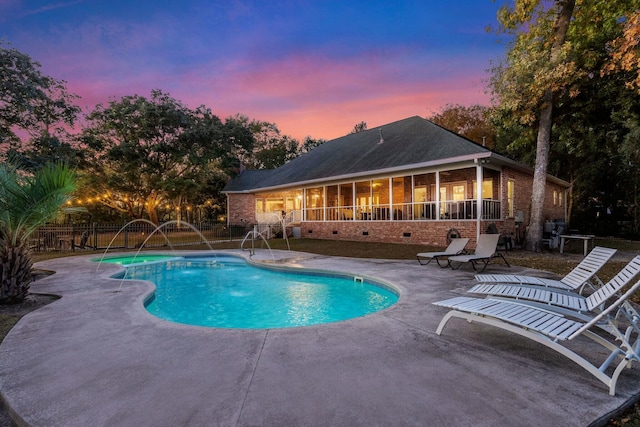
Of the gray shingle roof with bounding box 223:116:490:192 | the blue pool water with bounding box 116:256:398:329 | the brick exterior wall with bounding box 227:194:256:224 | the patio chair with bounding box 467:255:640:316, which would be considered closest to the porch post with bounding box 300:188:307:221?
the gray shingle roof with bounding box 223:116:490:192

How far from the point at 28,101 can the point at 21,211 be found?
45.6ft

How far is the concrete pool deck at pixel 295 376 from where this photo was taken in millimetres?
2018

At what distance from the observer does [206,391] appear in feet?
7.57

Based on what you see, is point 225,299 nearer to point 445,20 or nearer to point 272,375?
point 272,375

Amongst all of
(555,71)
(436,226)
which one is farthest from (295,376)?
(555,71)

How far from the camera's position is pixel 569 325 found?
2.67m

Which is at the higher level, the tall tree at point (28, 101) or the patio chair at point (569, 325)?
the tall tree at point (28, 101)

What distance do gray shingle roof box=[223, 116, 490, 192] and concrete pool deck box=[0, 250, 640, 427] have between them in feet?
34.2

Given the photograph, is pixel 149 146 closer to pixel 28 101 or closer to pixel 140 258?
pixel 28 101

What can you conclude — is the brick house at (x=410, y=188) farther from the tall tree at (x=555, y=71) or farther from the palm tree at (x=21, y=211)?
the palm tree at (x=21, y=211)

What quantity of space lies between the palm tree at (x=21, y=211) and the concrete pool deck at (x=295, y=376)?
160cm

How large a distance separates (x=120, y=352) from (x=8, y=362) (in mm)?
974

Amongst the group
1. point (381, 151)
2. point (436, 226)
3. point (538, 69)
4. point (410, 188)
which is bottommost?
point (436, 226)

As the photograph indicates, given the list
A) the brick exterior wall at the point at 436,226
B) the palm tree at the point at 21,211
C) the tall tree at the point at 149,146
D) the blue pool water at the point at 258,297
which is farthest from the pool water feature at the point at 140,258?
the tall tree at the point at 149,146
